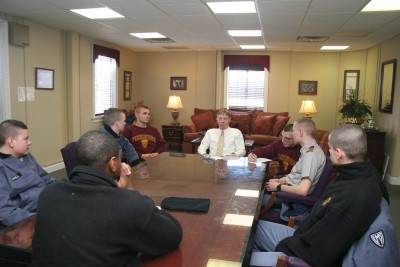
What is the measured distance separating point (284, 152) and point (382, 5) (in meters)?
2.13

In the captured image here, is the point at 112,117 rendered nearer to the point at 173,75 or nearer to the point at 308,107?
the point at 308,107

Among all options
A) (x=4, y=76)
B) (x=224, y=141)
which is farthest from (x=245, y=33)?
(x=4, y=76)

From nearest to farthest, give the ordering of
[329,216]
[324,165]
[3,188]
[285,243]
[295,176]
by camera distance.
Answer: [329,216] < [285,243] < [3,188] < [324,165] < [295,176]

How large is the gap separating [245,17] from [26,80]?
3362 mm

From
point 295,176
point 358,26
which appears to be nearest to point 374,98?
point 358,26

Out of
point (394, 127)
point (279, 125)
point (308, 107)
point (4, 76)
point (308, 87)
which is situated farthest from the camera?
point (308, 87)

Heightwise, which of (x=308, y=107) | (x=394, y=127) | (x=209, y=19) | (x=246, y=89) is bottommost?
(x=394, y=127)

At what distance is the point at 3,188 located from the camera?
1.99 m

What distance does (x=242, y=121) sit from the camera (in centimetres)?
788

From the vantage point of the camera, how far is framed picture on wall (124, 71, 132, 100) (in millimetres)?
8430

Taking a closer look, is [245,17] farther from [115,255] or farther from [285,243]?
[115,255]

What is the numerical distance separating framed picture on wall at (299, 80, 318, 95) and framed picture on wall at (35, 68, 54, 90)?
5.55 meters

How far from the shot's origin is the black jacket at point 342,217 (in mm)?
1582

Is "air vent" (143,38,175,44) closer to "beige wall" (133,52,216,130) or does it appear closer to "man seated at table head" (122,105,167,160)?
"beige wall" (133,52,216,130)
